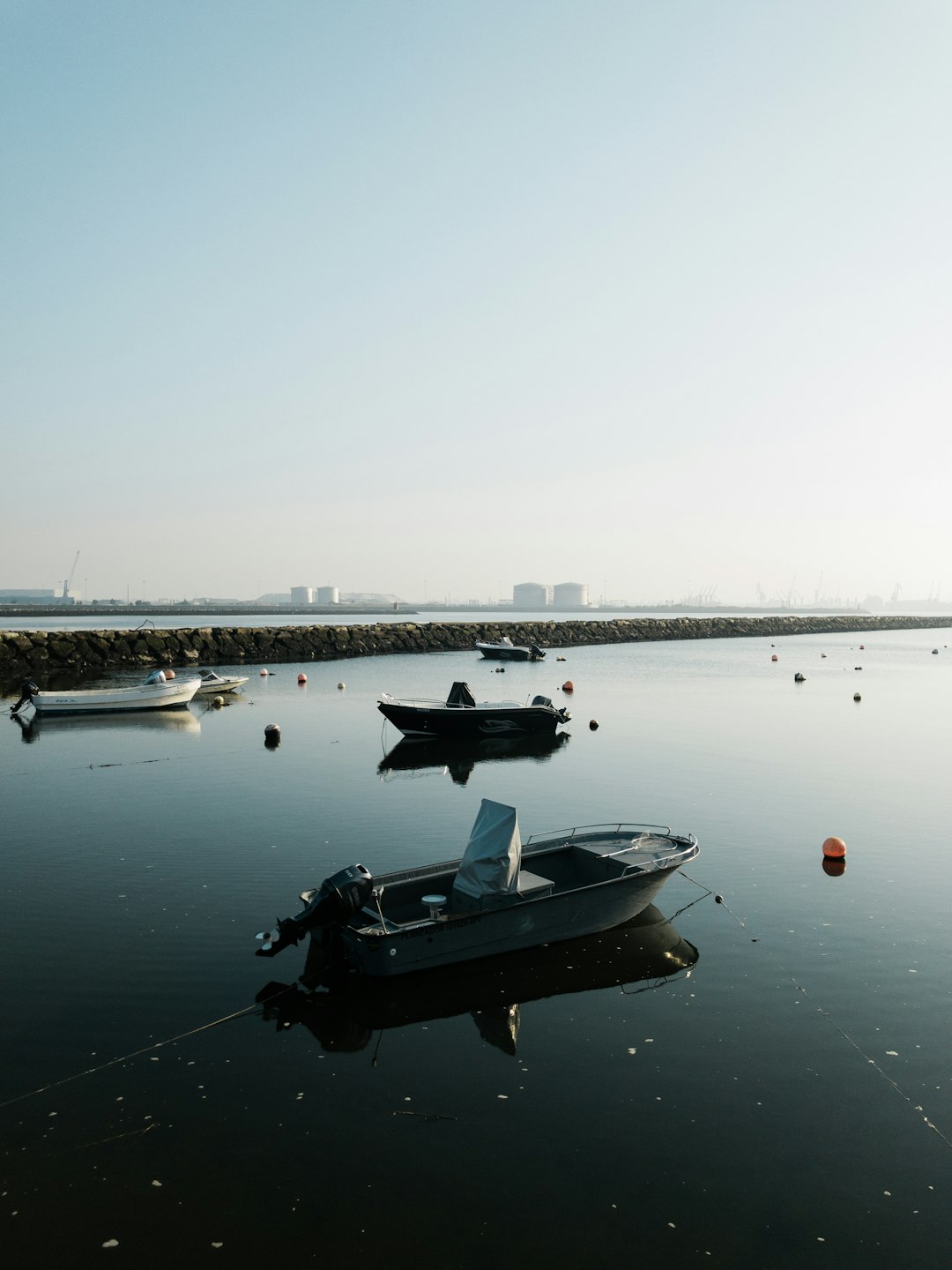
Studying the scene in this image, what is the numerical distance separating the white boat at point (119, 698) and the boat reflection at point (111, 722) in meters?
0.31

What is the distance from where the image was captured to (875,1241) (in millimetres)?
7852

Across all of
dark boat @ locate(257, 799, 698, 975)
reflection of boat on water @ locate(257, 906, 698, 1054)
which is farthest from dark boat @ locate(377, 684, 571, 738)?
A: reflection of boat on water @ locate(257, 906, 698, 1054)

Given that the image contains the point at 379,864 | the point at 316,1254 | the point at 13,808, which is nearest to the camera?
the point at 316,1254

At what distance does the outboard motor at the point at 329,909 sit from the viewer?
1297 centimetres

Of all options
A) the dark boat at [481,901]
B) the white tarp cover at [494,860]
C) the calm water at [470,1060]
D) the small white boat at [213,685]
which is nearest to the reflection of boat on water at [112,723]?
the small white boat at [213,685]

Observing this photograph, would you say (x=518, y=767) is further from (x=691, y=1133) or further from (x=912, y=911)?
(x=691, y=1133)

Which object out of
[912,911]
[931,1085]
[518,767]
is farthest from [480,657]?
[931,1085]

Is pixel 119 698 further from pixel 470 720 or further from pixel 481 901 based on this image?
pixel 481 901

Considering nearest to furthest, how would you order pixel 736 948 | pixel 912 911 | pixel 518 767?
pixel 736 948, pixel 912 911, pixel 518 767

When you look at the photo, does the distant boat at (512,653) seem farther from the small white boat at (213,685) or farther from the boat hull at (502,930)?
the boat hull at (502,930)

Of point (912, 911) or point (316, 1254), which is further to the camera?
point (912, 911)

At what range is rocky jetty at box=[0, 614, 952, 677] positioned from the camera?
2635 inches

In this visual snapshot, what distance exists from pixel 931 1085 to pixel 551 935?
5.85 metres

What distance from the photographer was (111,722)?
1629 inches
